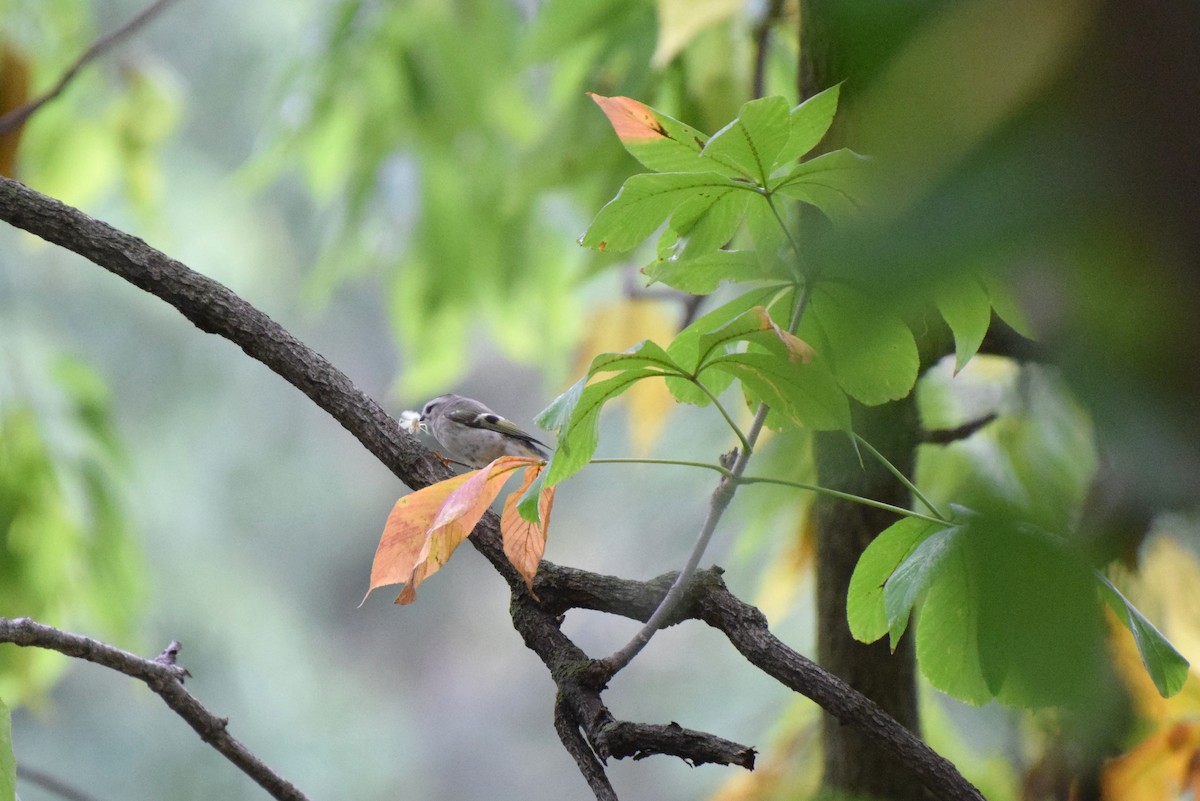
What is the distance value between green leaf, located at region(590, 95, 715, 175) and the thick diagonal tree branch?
0.30m

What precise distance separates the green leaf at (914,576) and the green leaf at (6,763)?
56cm

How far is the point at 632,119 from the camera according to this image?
0.63 metres

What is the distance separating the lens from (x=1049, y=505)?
0.30 meters

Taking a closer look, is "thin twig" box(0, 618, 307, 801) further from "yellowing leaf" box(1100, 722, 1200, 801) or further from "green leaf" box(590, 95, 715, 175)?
"yellowing leaf" box(1100, 722, 1200, 801)

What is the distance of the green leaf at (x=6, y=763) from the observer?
25.9 inches

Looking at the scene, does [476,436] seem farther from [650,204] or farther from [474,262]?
[650,204]

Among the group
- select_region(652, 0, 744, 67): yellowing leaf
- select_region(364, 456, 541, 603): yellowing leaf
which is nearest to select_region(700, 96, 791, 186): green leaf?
select_region(364, 456, 541, 603): yellowing leaf

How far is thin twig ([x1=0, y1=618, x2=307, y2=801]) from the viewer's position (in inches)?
33.9

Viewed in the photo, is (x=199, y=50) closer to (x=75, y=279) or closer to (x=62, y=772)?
(x=75, y=279)

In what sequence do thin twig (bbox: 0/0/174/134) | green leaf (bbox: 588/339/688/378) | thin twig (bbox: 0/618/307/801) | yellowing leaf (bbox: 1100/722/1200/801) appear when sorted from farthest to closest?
thin twig (bbox: 0/0/174/134)
yellowing leaf (bbox: 1100/722/1200/801)
thin twig (bbox: 0/618/307/801)
green leaf (bbox: 588/339/688/378)

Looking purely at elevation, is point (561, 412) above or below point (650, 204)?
below

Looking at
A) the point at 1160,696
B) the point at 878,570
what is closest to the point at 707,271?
the point at 878,570

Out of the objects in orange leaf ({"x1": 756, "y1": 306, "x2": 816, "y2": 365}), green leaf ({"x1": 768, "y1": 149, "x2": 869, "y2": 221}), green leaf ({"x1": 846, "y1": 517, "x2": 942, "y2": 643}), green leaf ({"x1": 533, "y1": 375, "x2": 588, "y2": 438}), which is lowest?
green leaf ({"x1": 846, "y1": 517, "x2": 942, "y2": 643})

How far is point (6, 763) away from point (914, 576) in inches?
23.0
